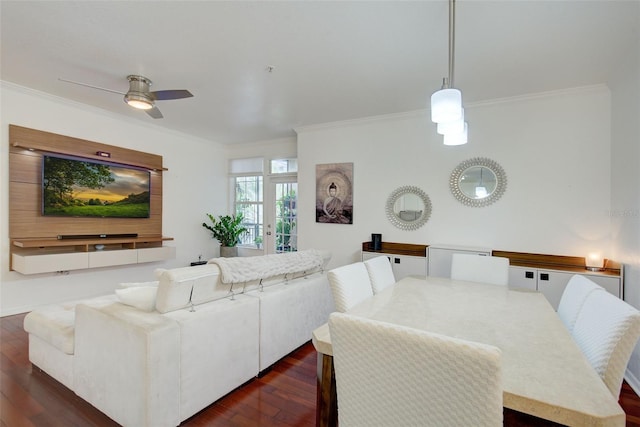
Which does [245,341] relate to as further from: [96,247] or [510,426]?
[96,247]

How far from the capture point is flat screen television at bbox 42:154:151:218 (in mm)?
3746

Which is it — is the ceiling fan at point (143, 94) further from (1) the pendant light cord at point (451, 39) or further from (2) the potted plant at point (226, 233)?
(2) the potted plant at point (226, 233)

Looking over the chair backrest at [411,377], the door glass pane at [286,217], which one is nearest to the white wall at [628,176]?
the chair backrest at [411,377]

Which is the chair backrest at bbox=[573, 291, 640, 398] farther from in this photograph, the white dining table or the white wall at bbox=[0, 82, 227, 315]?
the white wall at bbox=[0, 82, 227, 315]

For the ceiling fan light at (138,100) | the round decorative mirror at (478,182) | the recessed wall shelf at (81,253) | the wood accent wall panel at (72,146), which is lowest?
the recessed wall shelf at (81,253)

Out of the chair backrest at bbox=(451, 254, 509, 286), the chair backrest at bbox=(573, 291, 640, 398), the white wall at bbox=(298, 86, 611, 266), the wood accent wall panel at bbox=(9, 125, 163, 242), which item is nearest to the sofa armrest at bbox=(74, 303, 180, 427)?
→ the chair backrest at bbox=(573, 291, 640, 398)

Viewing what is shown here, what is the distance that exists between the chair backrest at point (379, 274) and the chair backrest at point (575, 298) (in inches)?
41.2

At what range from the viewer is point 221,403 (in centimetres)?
203

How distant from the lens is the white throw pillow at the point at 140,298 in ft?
6.11

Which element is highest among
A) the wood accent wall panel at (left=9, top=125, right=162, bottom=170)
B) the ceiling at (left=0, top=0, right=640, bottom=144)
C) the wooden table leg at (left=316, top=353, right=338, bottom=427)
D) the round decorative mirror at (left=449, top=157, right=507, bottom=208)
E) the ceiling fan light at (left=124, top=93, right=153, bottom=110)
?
the ceiling at (left=0, top=0, right=640, bottom=144)

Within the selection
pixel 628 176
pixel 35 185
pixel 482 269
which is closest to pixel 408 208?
pixel 482 269

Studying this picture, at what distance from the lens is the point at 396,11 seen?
2109mm

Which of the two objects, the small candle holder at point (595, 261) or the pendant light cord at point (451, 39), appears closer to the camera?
the pendant light cord at point (451, 39)

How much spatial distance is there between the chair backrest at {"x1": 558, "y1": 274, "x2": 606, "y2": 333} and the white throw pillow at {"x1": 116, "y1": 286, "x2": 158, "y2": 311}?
2.38m
